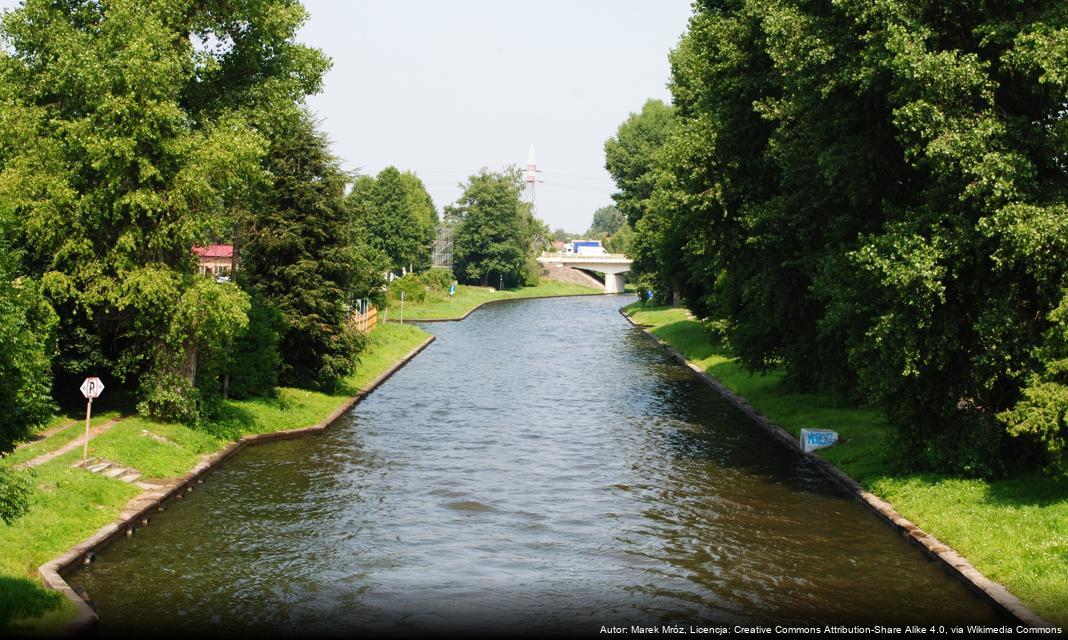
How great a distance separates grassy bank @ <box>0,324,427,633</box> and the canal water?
3.12 ft

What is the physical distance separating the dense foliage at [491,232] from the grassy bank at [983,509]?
334 ft

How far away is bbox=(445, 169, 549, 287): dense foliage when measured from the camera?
135m

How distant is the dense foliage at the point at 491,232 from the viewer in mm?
134625

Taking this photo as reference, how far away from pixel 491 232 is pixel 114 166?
10620 centimetres

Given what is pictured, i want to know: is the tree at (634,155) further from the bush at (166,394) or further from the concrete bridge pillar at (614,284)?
the bush at (166,394)

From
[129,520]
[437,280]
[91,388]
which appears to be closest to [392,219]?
[437,280]

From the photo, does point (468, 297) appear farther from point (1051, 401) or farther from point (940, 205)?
point (1051, 401)

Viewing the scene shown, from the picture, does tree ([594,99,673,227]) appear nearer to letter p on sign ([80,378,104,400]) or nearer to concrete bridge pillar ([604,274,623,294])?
concrete bridge pillar ([604,274,623,294])

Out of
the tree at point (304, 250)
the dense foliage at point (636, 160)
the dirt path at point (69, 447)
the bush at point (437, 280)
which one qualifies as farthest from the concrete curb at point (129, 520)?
the bush at point (437, 280)

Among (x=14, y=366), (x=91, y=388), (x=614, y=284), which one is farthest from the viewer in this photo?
(x=614, y=284)

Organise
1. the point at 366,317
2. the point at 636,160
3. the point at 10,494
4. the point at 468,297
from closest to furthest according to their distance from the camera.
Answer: the point at 10,494 < the point at 366,317 < the point at 636,160 < the point at 468,297

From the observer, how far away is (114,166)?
27328 millimetres

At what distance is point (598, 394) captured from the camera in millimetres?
45906

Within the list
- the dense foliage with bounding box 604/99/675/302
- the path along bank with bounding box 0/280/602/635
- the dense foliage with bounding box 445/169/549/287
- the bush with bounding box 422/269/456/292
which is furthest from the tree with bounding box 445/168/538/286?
the path along bank with bounding box 0/280/602/635
